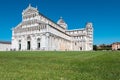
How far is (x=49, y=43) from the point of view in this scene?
70.5m

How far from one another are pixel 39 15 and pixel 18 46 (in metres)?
16.0

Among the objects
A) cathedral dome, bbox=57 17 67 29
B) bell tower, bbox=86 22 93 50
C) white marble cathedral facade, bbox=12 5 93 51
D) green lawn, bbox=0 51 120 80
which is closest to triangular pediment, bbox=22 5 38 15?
white marble cathedral facade, bbox=12 5 93 51

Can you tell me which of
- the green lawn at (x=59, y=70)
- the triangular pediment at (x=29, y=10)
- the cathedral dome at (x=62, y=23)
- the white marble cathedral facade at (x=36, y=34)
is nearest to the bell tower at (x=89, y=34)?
the white marble cathedral facade at (x=36, y=34)

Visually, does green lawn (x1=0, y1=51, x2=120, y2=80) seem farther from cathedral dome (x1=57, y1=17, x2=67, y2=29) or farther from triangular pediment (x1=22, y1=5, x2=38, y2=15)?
cathedral dome (x1=57, y1=17, x2=67, y2=29)

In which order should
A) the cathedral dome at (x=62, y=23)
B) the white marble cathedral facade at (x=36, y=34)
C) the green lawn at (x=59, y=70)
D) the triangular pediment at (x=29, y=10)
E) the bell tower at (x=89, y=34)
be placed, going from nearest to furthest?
1. the green lawn at (x=59, y=70)
2. the white marble cathedral facade at (x=36, y=34)
3. the triangular pediment at (x=29, y=10)
4. the bell tower at (x=89, y=34)
5. the cathedral dome at (x=62, y=23)

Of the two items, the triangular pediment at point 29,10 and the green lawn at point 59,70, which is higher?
the triangular pediment at point 29,10

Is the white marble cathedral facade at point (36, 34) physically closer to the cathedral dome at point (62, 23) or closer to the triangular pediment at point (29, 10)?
the triangular pediment at point (29, 10)

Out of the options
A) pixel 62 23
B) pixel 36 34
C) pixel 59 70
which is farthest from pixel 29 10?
pixel 59 70

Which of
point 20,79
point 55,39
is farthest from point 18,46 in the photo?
point 20,79

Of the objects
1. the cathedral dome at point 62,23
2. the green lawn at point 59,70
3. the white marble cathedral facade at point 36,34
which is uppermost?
the cathedral dome at point 62,23

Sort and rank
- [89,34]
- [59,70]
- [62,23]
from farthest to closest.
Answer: [62,23], [89,34], [59,70]

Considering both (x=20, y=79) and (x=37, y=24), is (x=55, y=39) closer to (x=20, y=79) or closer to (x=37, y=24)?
(x=37, y=24)

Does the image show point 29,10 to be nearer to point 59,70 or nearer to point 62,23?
point 62,23

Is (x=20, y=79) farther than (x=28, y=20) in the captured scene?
No
